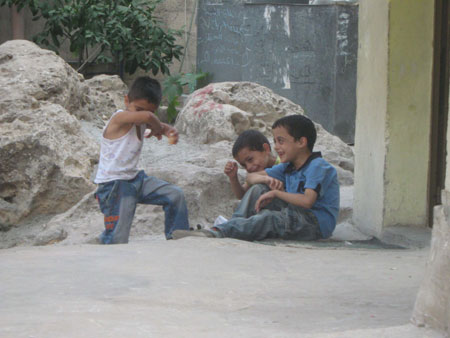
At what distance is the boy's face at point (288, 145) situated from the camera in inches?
170

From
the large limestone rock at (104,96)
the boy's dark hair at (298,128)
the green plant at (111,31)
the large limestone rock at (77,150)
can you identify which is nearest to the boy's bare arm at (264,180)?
the boy's dark hair at (298,128)

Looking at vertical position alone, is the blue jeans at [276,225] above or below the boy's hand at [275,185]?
below

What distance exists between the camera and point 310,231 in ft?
13.9

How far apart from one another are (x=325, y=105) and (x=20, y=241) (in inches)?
301

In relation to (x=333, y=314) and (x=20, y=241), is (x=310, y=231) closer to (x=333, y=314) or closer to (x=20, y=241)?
(x=333, y=314)

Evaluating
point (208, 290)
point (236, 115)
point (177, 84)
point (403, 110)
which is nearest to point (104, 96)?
point (236, 115)

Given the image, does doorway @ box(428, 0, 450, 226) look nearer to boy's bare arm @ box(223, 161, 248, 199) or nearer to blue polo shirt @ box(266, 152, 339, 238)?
blue polo shirt @ box(266, 152, 339, 238)

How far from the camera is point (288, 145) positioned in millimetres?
4324

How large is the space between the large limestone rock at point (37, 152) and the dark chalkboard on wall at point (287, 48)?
6042mm

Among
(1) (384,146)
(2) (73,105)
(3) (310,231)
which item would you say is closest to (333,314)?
(3) (310,231)

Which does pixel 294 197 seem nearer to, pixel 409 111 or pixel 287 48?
pixel 409 111

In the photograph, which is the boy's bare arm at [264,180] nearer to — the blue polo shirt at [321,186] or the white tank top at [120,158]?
the blue polo shirt at [321,186]

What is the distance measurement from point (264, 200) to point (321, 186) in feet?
1.19

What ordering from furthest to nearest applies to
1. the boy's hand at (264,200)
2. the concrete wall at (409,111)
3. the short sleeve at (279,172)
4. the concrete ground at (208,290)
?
the short sleeve at (279,172)
the concrete wall at (409,111)
the boy's hand at (264,200)
the concrete ground at (208,290)
